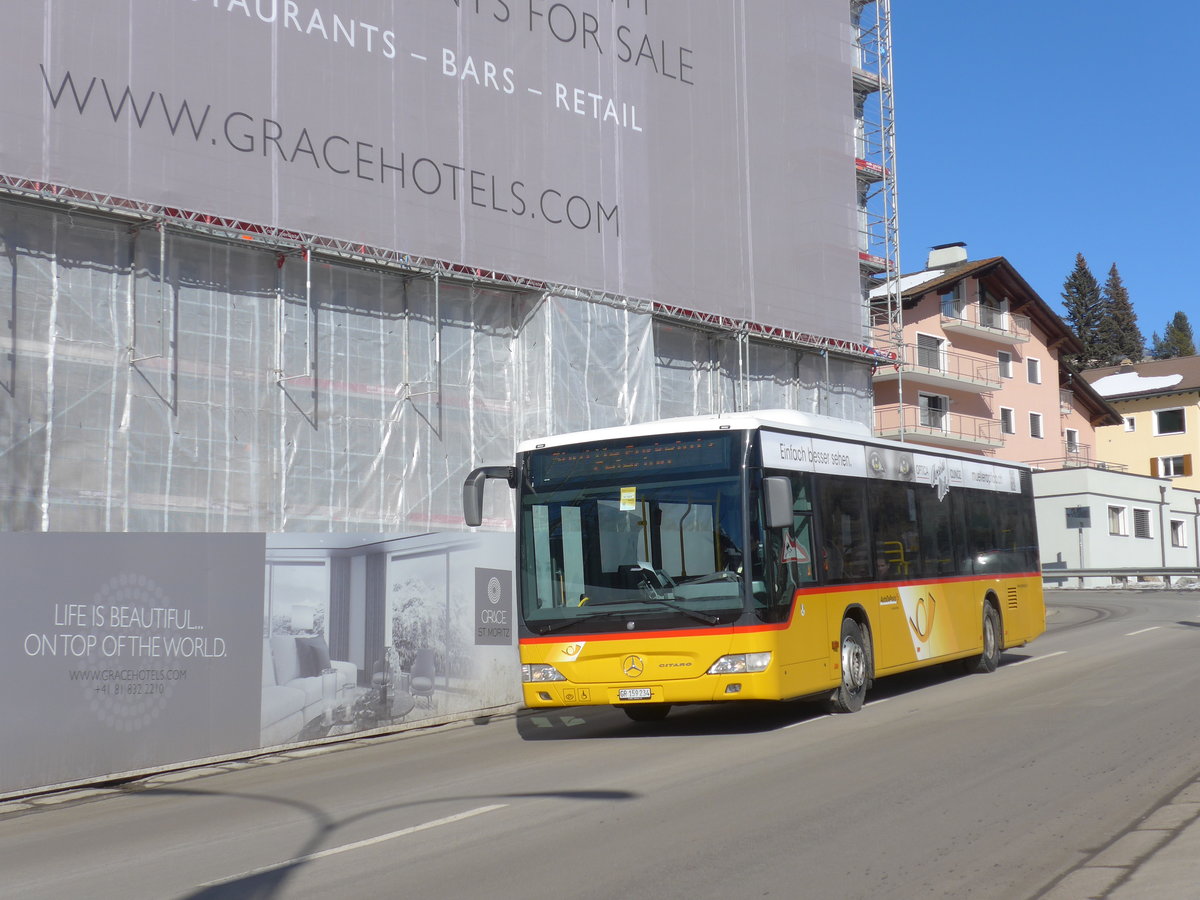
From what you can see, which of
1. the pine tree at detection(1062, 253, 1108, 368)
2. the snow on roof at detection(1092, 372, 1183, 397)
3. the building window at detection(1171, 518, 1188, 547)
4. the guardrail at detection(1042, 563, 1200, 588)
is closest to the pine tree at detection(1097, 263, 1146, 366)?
the pine tree at detection(1062, 253, 1108, 368)

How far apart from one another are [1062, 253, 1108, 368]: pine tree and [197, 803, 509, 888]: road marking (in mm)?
130259

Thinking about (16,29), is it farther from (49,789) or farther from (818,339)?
(818,339)

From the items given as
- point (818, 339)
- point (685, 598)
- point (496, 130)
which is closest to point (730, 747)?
point (685, 598)

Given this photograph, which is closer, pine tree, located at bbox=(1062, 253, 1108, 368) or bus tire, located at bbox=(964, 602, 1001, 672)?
bus tire, located at bbox=(964, 602, 1001, 672)

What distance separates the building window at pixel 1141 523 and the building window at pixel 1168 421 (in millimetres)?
18507

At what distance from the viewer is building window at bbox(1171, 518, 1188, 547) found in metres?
61.1

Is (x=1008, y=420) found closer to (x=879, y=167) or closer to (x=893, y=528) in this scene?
(x=879, y=167)

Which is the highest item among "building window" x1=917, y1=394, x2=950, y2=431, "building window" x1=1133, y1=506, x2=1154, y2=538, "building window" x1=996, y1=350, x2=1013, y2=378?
"building window" x1=996, y1=350, x2=1013, y2=378

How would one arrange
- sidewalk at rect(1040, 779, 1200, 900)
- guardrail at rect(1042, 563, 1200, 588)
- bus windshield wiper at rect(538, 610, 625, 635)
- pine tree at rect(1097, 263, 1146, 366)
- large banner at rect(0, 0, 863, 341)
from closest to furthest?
1. sidewalk at rect(1040, 779, 1200, 900)
2. bus windshield wiper at rect(538, 610, 625, 635)
3. large banner at rect(0, 0, 863, 341)
4. guardrail at rect(1042, 563, 1200, 588)
5. pine tree at rect(1097, 263, 1146, 366)

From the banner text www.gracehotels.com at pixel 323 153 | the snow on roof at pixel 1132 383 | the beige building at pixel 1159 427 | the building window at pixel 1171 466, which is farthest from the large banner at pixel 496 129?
the snow on roof at pixel 1132 383

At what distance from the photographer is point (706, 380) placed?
2836 cm

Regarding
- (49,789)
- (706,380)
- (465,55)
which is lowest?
(49,789)

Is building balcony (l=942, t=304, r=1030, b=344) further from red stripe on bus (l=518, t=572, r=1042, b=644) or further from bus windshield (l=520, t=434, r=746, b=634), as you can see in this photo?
bus windshield (l=520, t=434, r=746, b=634)

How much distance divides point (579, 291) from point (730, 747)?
14.2m
